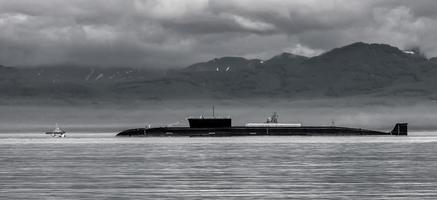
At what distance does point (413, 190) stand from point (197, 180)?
1813 centimetres

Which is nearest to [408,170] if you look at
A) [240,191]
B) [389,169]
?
[389,169]

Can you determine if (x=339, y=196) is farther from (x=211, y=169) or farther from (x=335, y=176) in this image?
(x=211, y=169)

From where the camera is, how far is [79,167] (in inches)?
3482

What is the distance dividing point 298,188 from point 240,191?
486 cm

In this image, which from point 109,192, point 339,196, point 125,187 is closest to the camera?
point 339,196

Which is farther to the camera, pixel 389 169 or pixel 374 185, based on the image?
pixel 389 169

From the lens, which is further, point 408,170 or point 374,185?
point 408,170

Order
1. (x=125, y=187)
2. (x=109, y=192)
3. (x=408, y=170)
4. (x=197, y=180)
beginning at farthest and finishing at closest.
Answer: (x=408, y=170), (x=197, y=180), (x=125, y=187), (x=109, y=192)

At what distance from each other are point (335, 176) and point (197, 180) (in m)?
12.1

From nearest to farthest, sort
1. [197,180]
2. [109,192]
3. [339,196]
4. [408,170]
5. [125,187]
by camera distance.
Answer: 1. [339,196]
2. [109,192]
3. [125,187]
4. [197,180]
5. [408,170]

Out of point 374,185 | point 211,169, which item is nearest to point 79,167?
point 211,169

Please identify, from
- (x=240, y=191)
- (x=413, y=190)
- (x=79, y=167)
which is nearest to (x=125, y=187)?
(x=240, y=191)

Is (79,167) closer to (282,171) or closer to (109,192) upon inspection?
(282,171)

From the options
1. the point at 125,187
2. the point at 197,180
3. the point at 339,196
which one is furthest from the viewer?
the point at 197,180
